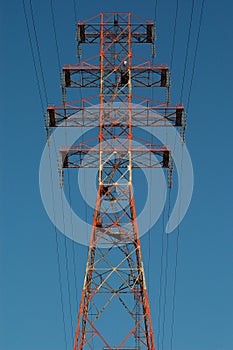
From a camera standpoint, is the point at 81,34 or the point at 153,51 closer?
the point at 153,51

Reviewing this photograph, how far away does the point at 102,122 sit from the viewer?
164 ft

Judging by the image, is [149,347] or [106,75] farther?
[106,75]

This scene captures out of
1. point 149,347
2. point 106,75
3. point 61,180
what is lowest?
point 149,347

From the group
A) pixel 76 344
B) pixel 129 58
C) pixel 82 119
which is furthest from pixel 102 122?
pixel 76 344

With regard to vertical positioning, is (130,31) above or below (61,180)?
above

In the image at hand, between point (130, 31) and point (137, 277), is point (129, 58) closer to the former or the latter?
point (130, 31)

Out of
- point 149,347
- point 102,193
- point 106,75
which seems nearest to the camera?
point 149,347

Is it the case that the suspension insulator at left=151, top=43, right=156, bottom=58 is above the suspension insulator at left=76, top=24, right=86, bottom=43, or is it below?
below

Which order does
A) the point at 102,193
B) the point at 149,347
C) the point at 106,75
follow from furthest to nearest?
the point at 106,75 → the point at 102,193 → the point at 149,347

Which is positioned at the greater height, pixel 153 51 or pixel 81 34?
pixel 81 34

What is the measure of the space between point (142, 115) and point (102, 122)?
1965 millimetres

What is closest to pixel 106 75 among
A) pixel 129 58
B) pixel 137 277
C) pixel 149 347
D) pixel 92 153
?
pixel 129 58

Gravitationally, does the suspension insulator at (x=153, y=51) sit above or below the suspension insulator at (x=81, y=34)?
below

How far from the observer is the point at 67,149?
161 feet
